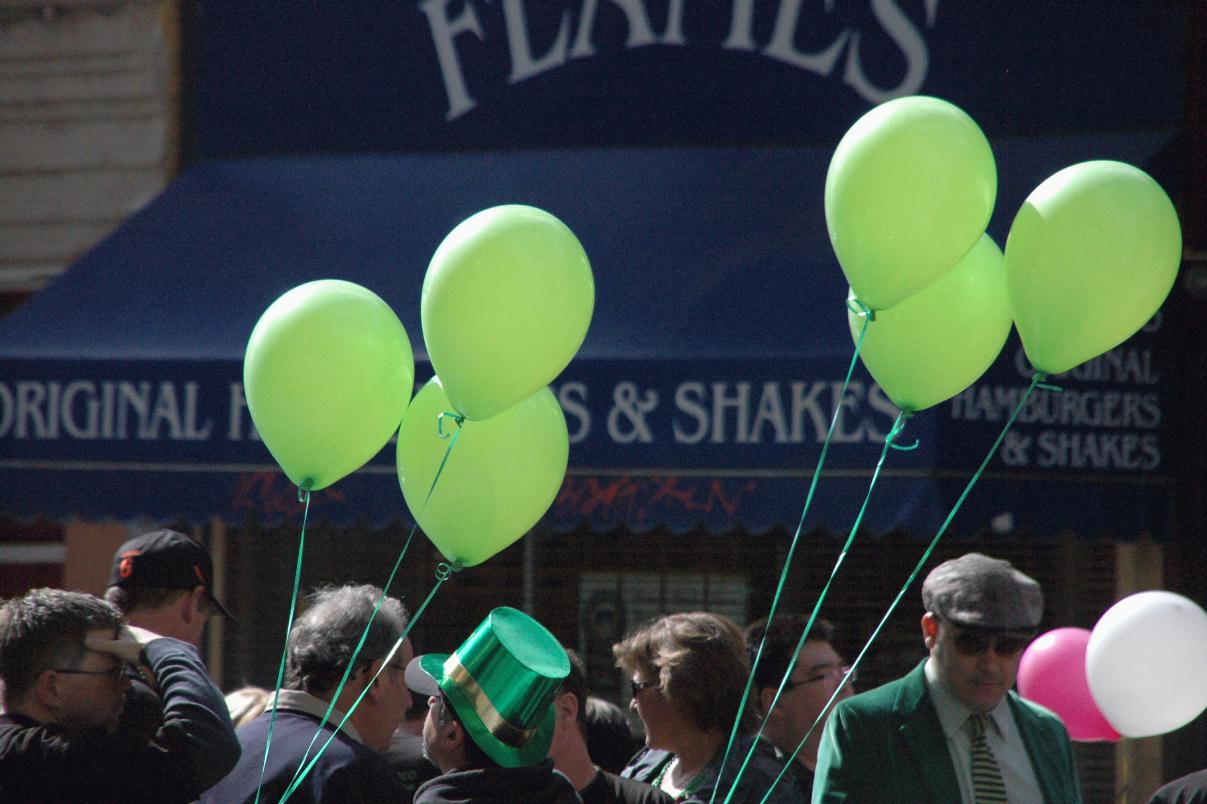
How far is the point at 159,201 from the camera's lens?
22.2 feet

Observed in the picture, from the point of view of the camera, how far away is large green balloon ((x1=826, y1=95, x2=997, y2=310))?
2830 millimetres

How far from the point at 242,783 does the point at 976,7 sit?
450cm

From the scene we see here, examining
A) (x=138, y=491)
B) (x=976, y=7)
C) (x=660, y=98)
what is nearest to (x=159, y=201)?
(x=138, y=491)

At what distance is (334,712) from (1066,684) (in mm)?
2169

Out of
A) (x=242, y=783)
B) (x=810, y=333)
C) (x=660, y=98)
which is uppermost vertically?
(x=660, y=98)

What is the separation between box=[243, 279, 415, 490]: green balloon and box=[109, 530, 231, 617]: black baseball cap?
425 millimetres

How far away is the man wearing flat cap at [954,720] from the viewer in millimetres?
3074

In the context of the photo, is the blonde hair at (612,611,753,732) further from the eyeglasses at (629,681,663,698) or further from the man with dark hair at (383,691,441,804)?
the man with dark hair at (383,691,441,804)

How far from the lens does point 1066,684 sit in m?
4.26

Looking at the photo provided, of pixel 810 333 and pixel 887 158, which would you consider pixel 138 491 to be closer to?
pixel 810 333

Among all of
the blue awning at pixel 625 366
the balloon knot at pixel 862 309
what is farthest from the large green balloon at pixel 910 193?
the blue awning at pixel 625 366

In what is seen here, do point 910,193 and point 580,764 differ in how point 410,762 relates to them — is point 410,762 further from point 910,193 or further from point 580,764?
point 910,193

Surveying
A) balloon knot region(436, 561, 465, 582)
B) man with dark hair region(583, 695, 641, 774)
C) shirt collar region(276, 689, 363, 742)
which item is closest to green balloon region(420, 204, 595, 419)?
balloon knot region(436, 561, 465, 582)

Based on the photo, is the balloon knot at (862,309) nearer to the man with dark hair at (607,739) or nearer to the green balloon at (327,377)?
the green balloon at (327,377)
